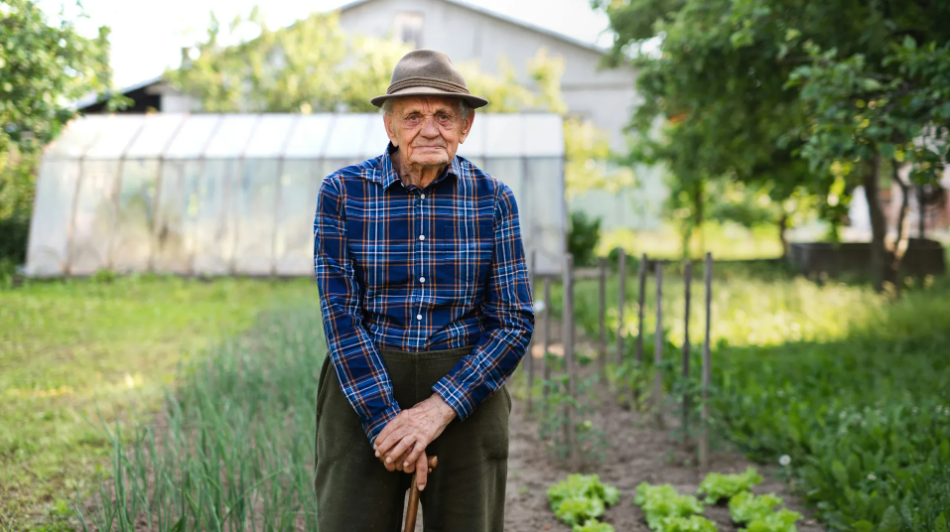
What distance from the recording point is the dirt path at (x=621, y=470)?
3568mm

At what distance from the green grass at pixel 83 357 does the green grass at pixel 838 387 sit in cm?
317

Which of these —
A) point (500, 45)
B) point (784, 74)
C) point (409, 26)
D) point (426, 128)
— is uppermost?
point (409, 26)

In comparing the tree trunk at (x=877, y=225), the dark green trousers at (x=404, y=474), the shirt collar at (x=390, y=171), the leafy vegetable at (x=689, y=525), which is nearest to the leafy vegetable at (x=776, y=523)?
the leafy vegetable at (x=689, y=525)

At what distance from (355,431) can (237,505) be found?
2.89ft

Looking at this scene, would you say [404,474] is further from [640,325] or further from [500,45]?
[500,45]

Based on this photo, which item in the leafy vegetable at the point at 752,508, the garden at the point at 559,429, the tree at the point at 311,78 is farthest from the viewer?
the tree at the point at 311,78

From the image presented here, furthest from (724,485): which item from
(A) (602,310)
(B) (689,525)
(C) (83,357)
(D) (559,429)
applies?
(C) (83,357)

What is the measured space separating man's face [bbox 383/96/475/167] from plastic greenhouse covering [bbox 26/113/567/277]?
9.55 meters

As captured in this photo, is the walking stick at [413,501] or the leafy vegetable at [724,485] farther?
the leafy vegetable at [724,485]

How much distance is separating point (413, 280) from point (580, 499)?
6.13ft

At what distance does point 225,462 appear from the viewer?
285cm

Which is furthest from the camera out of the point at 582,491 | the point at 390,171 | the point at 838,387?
the point at 838,387

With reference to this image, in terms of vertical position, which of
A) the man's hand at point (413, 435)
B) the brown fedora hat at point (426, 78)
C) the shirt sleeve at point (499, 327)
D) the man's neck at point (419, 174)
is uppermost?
the brown fedora hat at point (426, 78)

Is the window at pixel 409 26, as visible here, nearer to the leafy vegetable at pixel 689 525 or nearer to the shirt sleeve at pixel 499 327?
the leafy vegetable at pixel 689 525
